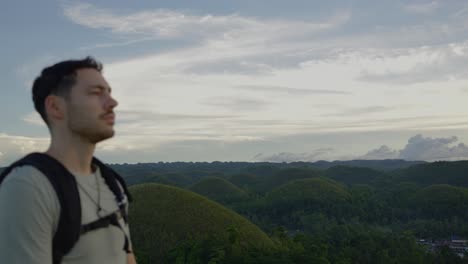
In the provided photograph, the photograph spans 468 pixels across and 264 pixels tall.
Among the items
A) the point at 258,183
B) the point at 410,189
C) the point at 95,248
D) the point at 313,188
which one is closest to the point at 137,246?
the point at 95,248

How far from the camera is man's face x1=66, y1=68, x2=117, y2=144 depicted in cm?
232

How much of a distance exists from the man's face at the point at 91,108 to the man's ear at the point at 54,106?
3 centimetres

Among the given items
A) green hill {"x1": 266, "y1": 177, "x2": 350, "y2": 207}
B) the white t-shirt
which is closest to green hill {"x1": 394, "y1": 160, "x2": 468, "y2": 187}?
green hill {"x1": 266, "y1": 177, "x2": 350, "y2": 207}

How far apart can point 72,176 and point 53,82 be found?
0.44 metres

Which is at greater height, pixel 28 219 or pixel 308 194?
pixel 28 219

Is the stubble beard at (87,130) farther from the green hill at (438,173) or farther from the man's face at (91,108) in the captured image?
the green hill at (438,173)

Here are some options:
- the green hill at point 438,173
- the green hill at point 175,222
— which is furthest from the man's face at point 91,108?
the green hill at point 438,173

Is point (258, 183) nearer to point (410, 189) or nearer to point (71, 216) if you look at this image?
point (410, 189)

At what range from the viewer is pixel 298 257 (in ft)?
52.4

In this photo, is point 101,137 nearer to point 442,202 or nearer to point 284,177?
point 442,202

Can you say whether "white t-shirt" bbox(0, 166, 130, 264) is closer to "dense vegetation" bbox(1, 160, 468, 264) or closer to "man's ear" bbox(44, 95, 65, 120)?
"man's ear" bbox(44, 95, 65, 120)

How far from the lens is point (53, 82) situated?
232 cm

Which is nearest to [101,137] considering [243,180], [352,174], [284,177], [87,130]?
[87,130]

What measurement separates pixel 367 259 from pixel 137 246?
1150cm
